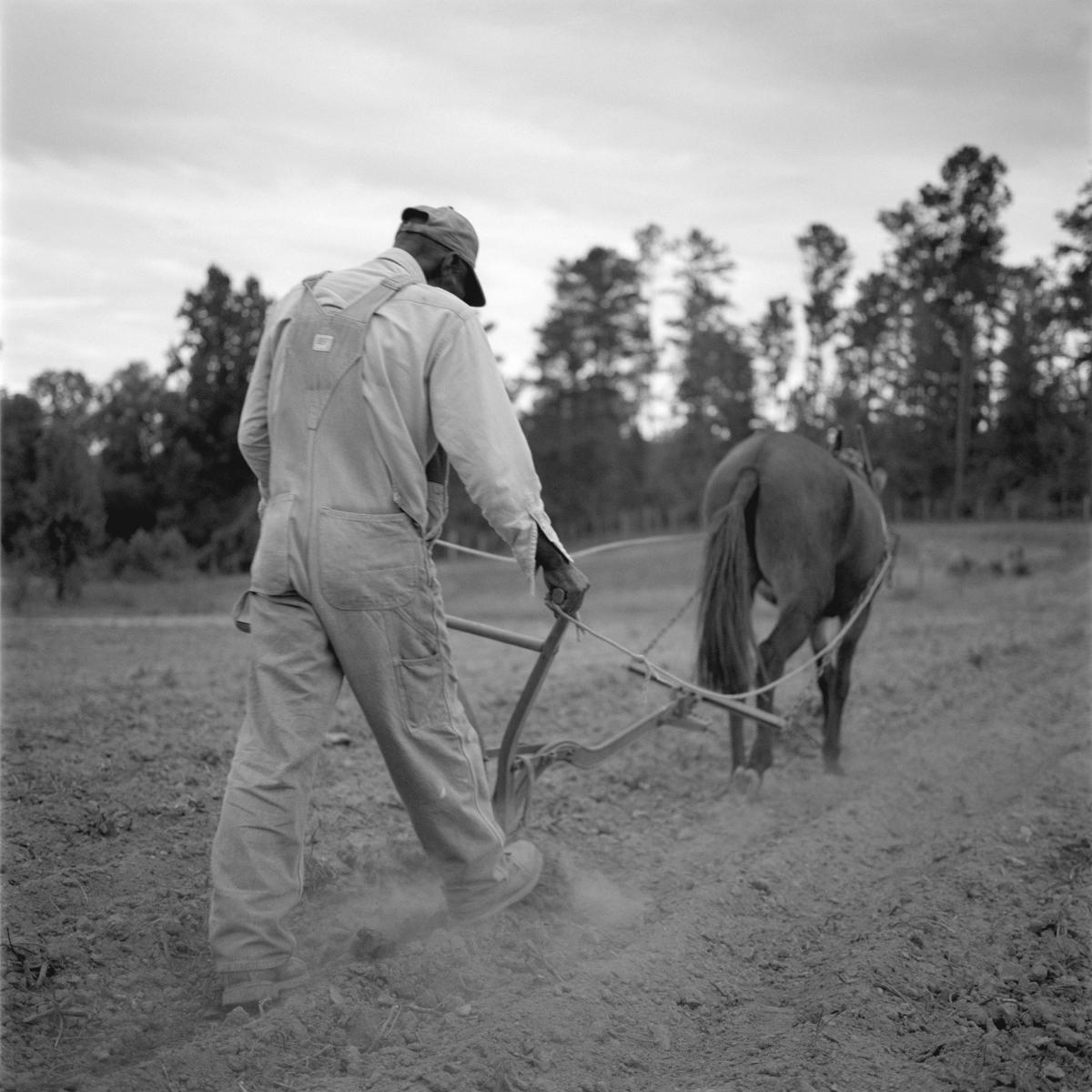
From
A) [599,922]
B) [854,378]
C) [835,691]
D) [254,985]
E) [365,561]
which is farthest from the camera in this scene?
[854,378]

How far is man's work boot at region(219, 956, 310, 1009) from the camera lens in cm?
317

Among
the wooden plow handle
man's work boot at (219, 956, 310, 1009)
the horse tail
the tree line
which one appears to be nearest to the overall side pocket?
the wooden plow handle

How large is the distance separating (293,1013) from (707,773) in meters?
3.91

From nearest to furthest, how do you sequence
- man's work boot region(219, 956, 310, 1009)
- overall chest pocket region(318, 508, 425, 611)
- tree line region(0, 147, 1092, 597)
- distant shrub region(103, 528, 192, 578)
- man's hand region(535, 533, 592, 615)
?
man's work boot region(219, 956, 310, 1009)
overall chest pocket region(318, 508, 425, 611)
man's hand region(535, 533, 592, 615)
distant shrub region(103, 528, 192, 578)
tree line region(0, 147, 1092, 597)

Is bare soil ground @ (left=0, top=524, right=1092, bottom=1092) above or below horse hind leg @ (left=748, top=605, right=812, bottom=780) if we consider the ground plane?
below

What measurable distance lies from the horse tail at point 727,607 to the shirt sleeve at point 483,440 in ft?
9.78

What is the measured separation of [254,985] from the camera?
319 cm

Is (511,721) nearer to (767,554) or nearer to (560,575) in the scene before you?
(560,575)

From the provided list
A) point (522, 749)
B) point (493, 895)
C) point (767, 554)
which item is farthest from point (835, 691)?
point (493, 895)

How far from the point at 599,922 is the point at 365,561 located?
179 centimetres

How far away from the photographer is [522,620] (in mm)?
16344

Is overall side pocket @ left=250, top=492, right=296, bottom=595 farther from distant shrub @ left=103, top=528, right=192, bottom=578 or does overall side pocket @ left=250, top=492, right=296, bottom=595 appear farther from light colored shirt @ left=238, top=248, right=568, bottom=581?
distant shrub @ left=103, top=528, right=192, bottom=578

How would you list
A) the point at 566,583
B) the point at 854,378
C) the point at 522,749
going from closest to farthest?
the point at 566,583 → the point at 522,749 → the point at 854,378

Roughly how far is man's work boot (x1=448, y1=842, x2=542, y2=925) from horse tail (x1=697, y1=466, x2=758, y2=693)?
2.56 metres
